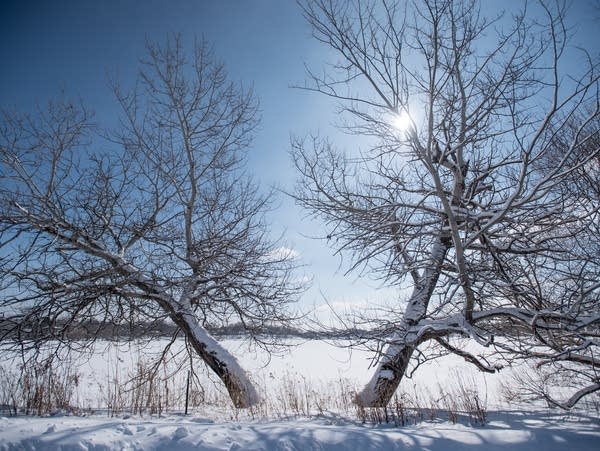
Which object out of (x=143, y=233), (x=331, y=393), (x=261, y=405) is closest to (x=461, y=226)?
(x=331, y=393)

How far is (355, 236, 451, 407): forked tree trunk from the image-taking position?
525 cm

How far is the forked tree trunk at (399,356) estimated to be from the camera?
207 inches

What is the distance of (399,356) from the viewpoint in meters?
5.43

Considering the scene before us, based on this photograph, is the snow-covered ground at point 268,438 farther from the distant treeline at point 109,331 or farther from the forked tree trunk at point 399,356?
the forked tree trunk at point 399,356

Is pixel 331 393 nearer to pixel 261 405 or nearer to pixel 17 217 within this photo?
pixel 261 405

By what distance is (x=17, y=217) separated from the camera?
5.26 m

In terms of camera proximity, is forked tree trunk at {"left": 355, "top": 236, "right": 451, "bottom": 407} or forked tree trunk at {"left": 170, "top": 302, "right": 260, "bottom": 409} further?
forked tree trunk at {"left": 170, "top": 302, "right": 260, "bottom": 409}

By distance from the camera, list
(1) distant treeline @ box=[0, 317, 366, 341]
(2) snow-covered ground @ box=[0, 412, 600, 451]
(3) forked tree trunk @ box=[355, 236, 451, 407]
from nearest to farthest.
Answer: (2) snow-covered ground @ box=[0, 412, 600, 451] → (1) distant treeline @ box=[0, 317, 366, 341] → (3) forked tree trunk @ box=[355, 236, 451, 407]

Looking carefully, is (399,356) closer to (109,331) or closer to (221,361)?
(221,361)

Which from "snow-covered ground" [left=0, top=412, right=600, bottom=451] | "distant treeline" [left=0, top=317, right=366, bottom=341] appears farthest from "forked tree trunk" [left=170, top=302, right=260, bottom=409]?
"snow-covered ground" [left=0, top=412, right=600, bottom=451]

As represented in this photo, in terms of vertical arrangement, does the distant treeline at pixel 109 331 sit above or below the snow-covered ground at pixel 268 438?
above

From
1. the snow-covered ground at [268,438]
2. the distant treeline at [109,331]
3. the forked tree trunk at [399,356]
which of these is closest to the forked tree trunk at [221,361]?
the distant treeline at [109,331]

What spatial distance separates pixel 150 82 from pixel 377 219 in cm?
605

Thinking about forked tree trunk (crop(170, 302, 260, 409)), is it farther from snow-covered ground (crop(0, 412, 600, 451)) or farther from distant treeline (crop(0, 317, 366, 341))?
snow-covered ground (crop(0, 412, 600, 451))
